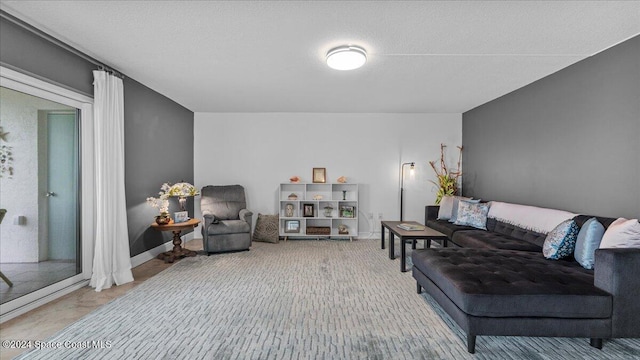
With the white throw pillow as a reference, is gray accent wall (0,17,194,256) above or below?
above

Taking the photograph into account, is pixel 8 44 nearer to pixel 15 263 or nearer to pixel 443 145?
pixel 15 263

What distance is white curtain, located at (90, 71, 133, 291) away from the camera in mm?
3184

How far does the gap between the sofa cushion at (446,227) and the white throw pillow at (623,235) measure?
72.8 inches

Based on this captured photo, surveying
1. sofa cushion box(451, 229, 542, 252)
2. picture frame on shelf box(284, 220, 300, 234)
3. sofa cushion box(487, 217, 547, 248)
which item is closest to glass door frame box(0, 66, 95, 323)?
picture frame on shelf box(284, 220, 300, 234)

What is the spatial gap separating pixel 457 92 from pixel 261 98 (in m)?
3.19

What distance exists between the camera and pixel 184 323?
2.43m

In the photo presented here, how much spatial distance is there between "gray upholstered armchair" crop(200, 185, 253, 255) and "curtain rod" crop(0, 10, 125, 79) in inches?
90.2

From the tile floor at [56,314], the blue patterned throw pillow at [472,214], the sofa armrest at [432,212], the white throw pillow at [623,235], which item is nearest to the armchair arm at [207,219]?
the tile floor at [56,314]

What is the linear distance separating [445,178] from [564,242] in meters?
2.95

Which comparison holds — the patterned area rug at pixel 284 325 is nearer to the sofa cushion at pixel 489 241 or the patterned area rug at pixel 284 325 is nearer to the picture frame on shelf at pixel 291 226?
the sofa cushion at pixel 489 241

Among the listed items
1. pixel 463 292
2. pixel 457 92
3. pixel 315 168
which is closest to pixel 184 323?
pixel 463 292

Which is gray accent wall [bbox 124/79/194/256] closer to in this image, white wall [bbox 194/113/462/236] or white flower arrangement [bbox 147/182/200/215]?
white flower arrangement [bbox 147/182/200/215]

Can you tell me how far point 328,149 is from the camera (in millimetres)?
5934

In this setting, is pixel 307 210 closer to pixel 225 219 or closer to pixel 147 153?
pixel 225 219
